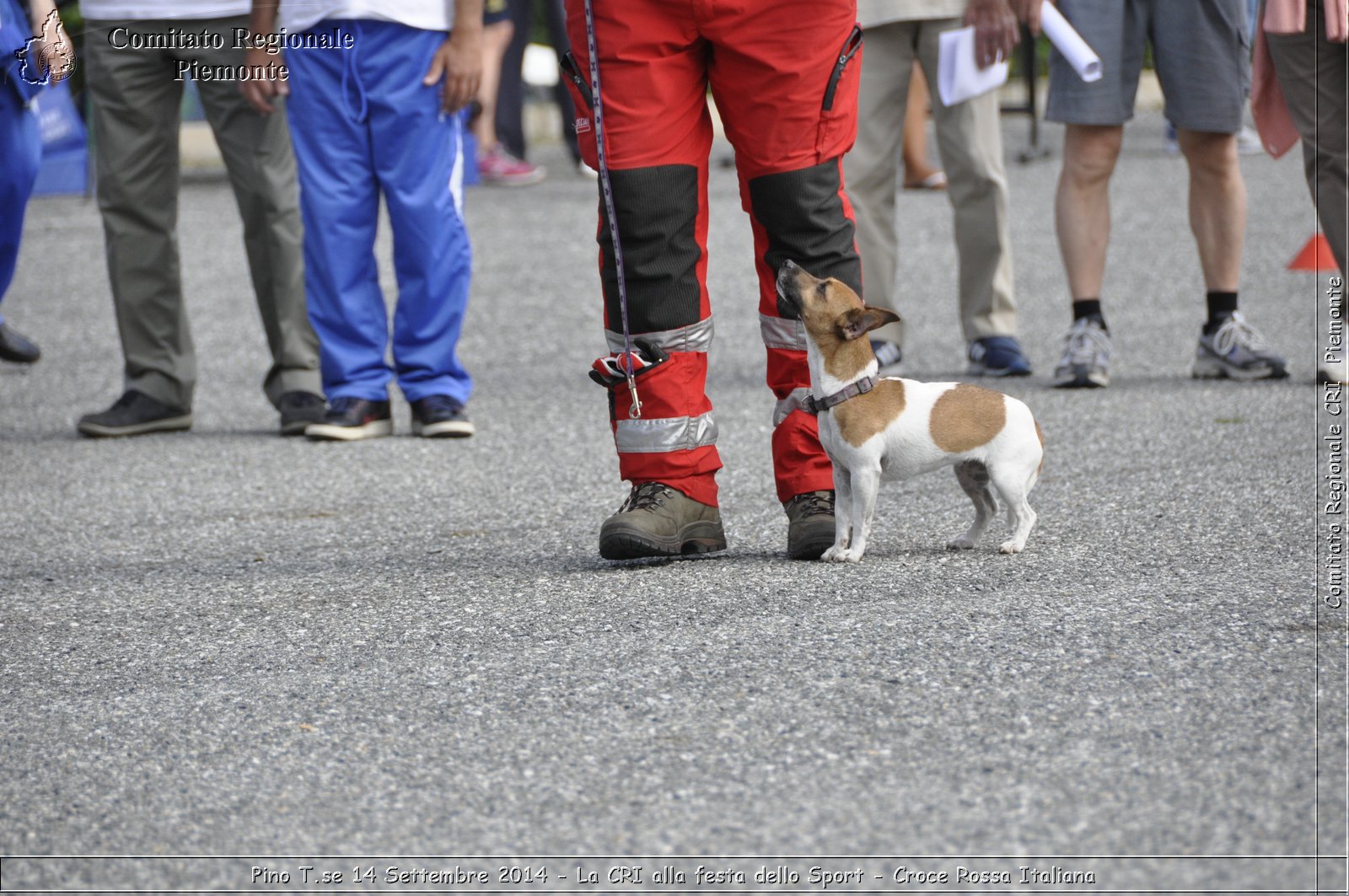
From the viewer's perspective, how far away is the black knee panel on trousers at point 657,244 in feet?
10.9

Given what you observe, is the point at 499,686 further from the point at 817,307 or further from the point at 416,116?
the point at 416,116

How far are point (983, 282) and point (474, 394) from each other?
6.15ft

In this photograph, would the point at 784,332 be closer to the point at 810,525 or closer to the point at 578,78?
the point at 810,525

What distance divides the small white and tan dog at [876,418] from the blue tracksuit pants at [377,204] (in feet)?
6.60

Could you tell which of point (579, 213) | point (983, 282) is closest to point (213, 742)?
point (983, 282)

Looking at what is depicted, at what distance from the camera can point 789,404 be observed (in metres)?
3.43

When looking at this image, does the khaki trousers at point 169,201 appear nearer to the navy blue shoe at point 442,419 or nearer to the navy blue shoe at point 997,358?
the navy blue shoe at point 442,419

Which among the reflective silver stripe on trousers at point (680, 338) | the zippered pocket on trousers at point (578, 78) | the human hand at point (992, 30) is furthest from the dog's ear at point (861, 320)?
the human hand at point (992, 30)

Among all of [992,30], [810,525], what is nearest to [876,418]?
[810,525]

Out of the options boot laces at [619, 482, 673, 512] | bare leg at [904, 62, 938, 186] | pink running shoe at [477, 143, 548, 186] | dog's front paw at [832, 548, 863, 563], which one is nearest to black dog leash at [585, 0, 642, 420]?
boot laces at [619, 482, 673, 512]

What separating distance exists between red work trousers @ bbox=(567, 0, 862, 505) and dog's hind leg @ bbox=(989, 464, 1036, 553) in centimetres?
41

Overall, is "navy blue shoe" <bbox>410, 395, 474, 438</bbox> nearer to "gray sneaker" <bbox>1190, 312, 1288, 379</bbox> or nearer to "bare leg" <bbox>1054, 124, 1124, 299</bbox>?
"bare leg" <bbox>1054, 124, 1124, 299</bbox>

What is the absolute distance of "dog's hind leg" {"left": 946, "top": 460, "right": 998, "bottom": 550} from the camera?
3350 millimetres

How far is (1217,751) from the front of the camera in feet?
7.36
